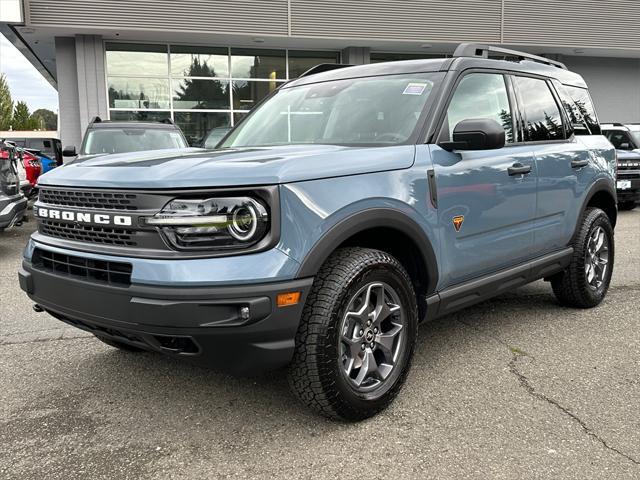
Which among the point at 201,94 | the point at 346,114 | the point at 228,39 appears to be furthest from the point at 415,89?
the point at 201,94

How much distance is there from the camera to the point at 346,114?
12.1 feet

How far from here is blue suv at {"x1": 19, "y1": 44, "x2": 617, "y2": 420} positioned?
2.48 metres

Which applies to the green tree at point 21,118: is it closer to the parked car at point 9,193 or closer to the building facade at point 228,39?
the building facade at point 228,39

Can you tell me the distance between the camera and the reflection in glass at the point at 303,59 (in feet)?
62.5

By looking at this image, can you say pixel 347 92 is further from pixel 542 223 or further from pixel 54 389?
pixel 54 389

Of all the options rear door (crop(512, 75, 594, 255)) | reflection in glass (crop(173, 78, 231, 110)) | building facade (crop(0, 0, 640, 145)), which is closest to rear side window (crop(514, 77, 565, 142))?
rear door (crop(512, 75, 594, 255))

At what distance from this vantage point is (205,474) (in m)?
2.51

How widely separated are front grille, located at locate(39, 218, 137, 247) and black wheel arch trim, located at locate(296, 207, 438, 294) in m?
0.80

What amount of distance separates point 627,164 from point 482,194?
9959 millimetres

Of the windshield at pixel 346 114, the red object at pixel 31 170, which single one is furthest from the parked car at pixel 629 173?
the red object at pixel 31 170

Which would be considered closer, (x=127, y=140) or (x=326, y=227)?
(x=326, y=227)

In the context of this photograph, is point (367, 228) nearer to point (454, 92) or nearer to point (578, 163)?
point (454, 92)

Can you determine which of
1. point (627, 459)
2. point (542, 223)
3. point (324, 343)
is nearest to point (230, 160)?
point (324, 343)

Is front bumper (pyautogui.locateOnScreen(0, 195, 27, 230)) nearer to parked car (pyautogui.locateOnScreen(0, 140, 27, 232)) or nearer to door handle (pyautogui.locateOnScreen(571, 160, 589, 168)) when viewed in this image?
parked car (pyautogui.locateOnScreen(0, 140, 27, 232))
